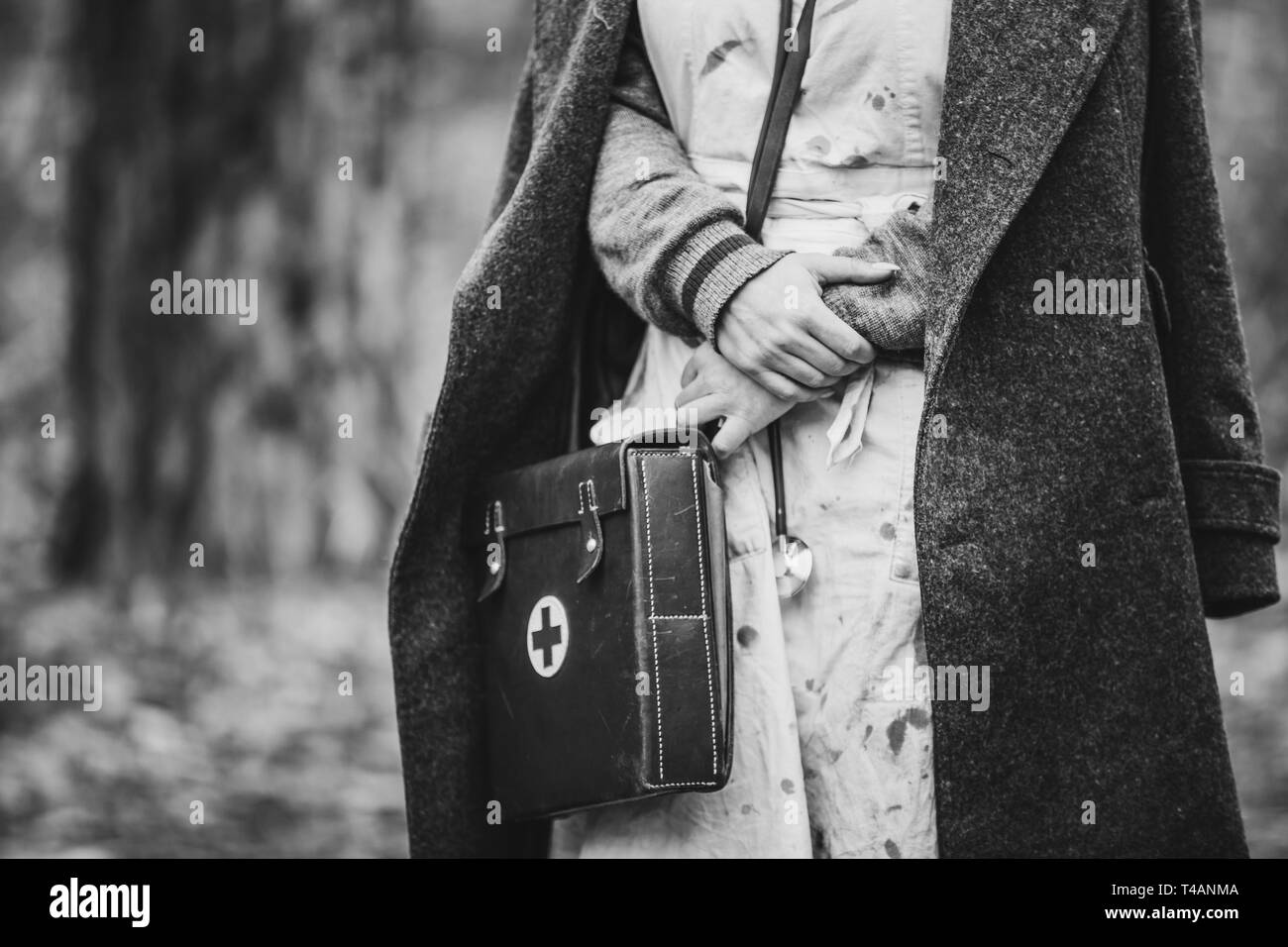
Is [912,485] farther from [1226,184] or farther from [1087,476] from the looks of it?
[1226,184]

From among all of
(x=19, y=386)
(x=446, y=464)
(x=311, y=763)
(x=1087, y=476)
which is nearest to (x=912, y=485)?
(x=1087, y=476)

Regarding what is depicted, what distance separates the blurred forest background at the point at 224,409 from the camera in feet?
16.0

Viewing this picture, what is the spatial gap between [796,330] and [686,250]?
166 mm

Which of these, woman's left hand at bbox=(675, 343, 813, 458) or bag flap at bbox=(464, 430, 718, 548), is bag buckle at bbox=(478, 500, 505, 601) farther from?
woman's left hand at bbox=(675, 343, 813, 458)

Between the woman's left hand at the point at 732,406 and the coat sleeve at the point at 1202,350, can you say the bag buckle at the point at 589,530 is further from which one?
the coat sleeve at the point at 1202,350

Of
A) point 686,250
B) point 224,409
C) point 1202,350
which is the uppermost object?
point 224,409

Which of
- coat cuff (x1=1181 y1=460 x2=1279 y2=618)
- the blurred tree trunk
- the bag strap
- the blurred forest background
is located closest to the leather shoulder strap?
the bag strap

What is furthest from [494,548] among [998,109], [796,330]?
[998,109]

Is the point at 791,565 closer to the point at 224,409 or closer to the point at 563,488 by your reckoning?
the point at 563,488

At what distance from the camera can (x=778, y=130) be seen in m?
1.59

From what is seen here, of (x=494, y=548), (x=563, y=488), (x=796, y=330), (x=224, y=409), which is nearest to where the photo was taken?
(x=796, y=330)

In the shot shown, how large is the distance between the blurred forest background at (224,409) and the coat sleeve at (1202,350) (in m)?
3.09

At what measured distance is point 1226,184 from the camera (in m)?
7.77
